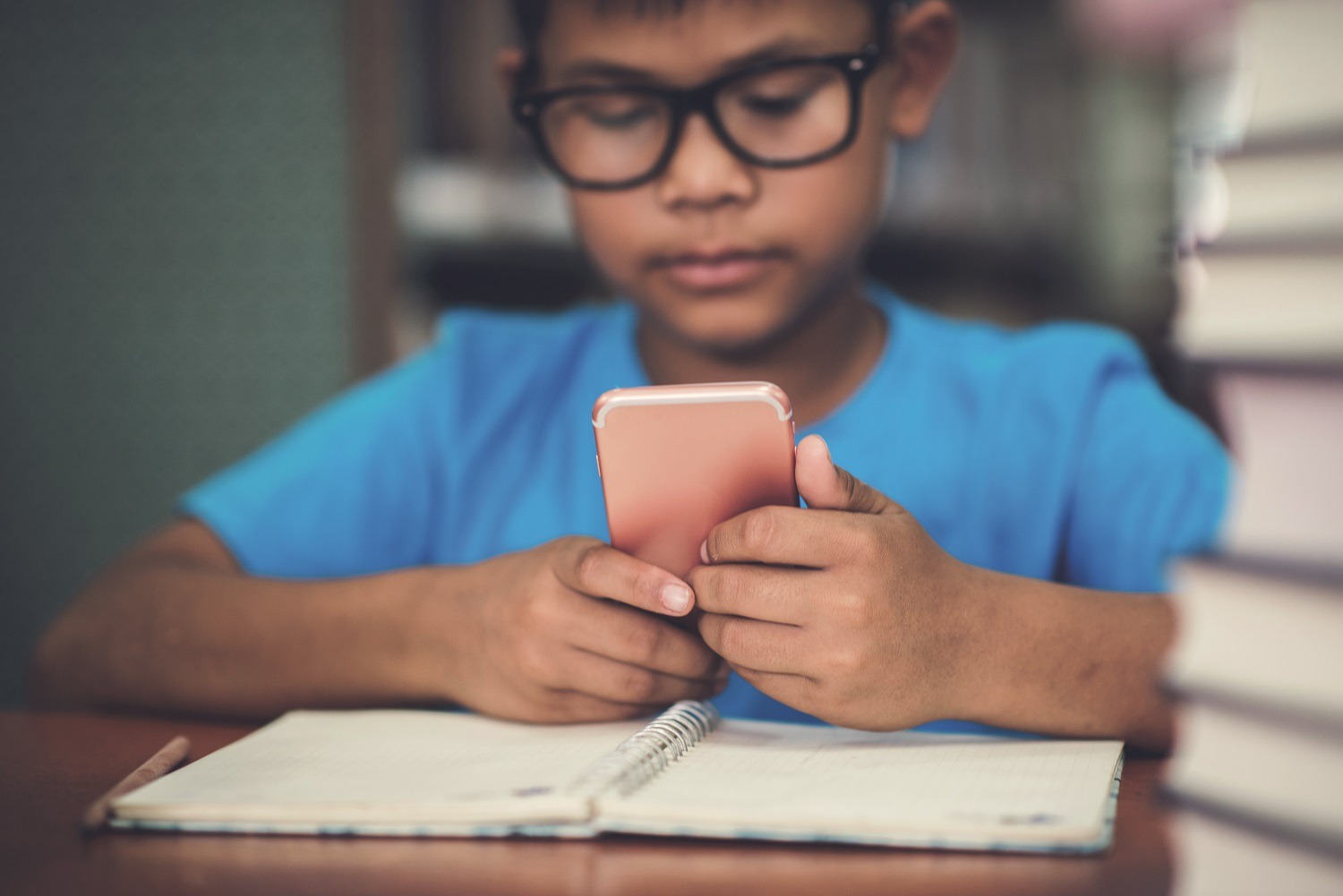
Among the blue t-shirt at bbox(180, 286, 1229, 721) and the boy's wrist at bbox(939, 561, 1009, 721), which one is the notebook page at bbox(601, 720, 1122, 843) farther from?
the blue t-shirt at bbox(180, 286, 1229, 721)

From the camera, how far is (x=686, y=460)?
535 mm

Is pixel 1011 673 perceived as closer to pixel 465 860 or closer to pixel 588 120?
pixel 465 860

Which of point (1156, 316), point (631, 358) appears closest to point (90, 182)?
point (631, 358)

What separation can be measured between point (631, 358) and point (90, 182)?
69 centimetres

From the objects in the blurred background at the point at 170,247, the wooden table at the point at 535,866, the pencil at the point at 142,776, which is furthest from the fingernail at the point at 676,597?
the blurred background at the point at 170,247

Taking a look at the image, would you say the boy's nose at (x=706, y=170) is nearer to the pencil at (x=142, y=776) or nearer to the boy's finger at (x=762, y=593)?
the boy's finger at (x=762, y=593)

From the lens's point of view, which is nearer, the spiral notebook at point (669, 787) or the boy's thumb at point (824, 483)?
the spiral notebook at point (669, 787)

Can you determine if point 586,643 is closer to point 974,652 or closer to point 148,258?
point 974,652

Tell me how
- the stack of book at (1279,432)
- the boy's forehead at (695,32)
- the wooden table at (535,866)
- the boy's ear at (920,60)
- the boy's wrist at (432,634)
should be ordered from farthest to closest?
the boy's ear at (920,60) < the boy's forehead at (695,32) < the boy's wrist at (432,634) < the wooden table at (535,866) < the stack of book at (1279,432)

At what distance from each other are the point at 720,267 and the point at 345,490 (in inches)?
14.9

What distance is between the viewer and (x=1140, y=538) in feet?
2.56

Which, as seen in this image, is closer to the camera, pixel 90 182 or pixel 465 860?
pixel 465 860

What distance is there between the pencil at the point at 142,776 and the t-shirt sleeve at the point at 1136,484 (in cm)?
62

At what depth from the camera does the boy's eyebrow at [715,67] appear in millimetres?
747
